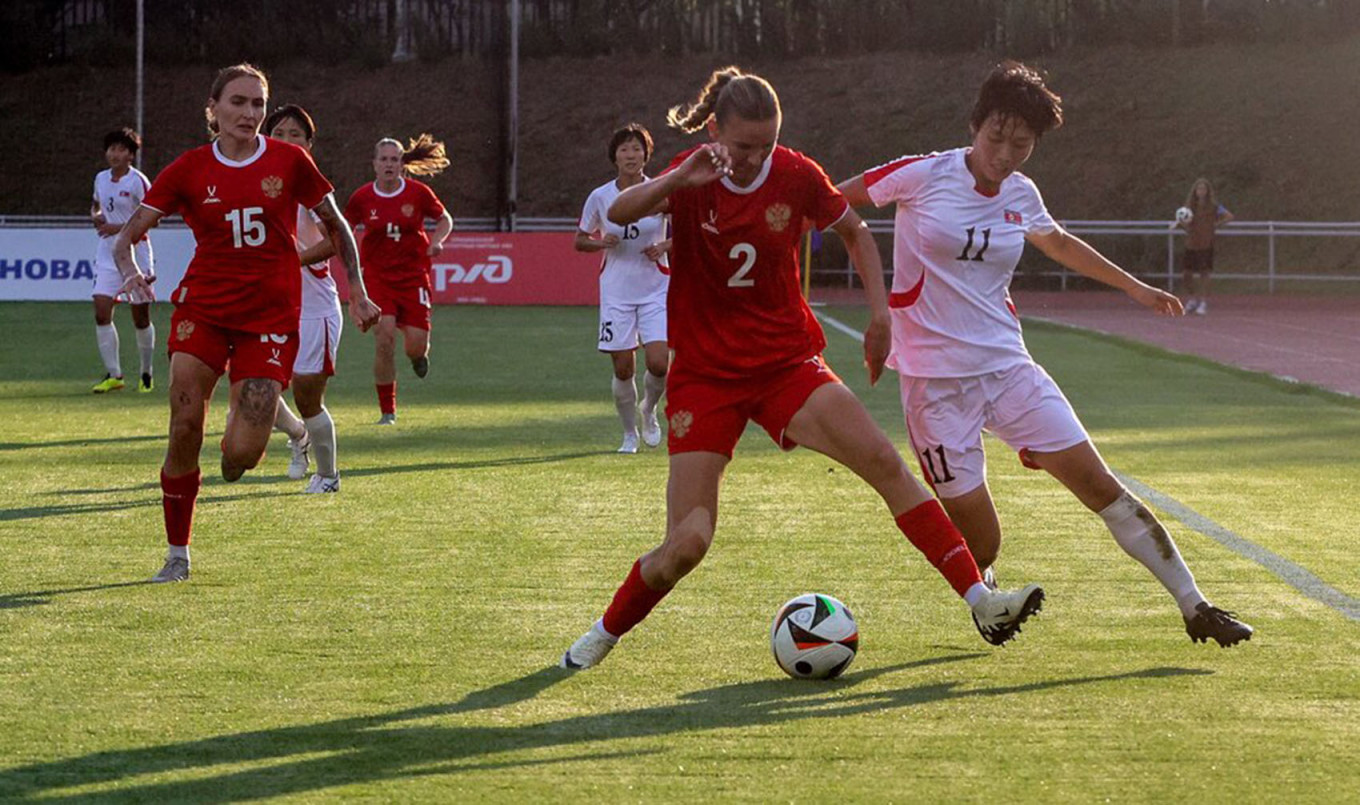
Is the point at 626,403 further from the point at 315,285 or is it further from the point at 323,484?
the point at 323,484

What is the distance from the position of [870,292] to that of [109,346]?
1275cm

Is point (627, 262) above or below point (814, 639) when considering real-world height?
above

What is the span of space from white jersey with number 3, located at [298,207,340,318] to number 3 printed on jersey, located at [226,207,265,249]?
3.57m

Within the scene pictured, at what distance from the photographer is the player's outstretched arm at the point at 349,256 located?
332 inches

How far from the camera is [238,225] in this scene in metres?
8.27

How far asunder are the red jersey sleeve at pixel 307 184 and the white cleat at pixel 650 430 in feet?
17.4

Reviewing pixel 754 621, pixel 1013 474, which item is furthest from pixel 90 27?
pixel 754 621

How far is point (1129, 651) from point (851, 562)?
2.07 metres

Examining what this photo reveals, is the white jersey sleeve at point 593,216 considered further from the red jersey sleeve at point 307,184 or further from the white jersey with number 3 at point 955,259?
the white jersey with number 3 at point 955,259

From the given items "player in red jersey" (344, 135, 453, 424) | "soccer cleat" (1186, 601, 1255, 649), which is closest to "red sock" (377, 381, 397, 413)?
"player in red jersey" (344, 135, 453, 424)

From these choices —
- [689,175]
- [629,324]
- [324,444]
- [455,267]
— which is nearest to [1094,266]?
[689,175]

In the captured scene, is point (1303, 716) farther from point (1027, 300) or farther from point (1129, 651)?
point (1027, 300)

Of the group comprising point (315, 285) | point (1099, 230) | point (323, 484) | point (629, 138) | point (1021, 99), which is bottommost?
point (1099, 230)

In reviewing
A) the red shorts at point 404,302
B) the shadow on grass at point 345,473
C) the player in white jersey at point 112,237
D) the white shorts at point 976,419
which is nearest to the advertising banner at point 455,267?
the player in white jersey at point 112,237
